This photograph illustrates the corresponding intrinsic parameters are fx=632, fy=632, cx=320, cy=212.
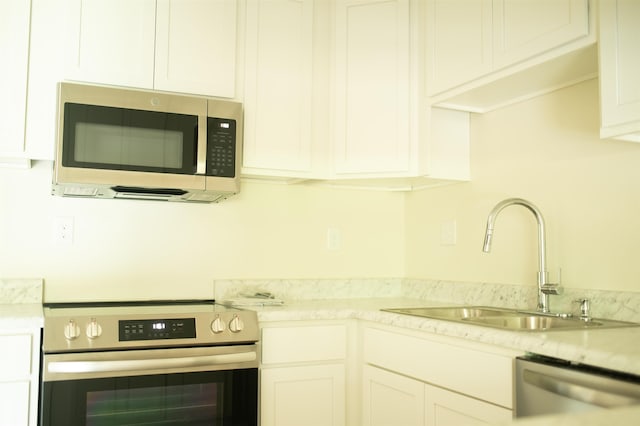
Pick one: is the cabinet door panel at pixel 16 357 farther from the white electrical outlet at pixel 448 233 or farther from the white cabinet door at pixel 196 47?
the white electrical outlet at pixel 448 233

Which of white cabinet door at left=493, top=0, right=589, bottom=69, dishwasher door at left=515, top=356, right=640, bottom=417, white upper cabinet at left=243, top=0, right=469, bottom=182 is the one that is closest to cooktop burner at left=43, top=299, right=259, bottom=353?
white upper cabinet at left=243, top=0, right=469, bottom=182

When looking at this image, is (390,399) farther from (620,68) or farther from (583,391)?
(620,68)

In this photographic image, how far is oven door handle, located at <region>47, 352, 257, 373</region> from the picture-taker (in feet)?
6.56

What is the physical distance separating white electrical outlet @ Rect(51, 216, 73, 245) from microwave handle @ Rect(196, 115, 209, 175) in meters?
0.60

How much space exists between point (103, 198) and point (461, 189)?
5.14 ft

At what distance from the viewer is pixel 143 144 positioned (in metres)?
2.44

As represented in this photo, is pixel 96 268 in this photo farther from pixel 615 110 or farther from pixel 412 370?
pixel 615 110

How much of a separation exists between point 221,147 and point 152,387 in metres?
0.97

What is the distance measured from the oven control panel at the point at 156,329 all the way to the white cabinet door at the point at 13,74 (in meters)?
0.79

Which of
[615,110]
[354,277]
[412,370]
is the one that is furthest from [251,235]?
[615,110]

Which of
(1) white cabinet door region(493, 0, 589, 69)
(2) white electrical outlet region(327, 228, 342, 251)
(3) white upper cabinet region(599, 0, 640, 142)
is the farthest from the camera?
(2) white electrical outlet region(327, 228, 342, 251)

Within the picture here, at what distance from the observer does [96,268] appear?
2.63 m

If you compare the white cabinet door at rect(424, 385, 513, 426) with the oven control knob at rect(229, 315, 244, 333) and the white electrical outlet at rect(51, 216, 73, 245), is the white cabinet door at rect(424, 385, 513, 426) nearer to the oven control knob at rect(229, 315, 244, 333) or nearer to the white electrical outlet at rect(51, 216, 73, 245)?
the oven control knob at rect(229, 315, 244, 333)

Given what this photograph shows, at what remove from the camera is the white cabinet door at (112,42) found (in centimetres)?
242
